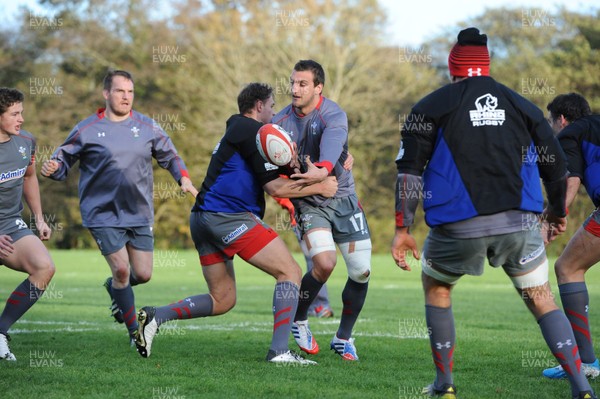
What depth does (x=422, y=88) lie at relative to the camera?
137 ft

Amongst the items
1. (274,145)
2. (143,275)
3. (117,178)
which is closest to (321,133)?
(274,145)

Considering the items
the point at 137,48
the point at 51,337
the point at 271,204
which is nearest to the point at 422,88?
the point at 271,204

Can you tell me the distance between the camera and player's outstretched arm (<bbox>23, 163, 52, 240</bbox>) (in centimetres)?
794

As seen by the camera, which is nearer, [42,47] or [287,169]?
[287,169]

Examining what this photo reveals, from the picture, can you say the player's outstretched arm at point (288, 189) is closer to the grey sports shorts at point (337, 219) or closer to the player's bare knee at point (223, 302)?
the grey sports shorts at point (337, 219)

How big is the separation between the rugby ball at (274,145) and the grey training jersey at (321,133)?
0.62 metres

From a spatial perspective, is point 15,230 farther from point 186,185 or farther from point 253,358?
point 253,358

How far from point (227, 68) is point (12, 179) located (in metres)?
32.0

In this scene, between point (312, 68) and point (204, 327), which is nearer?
point (312, 68)

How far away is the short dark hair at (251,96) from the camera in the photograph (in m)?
7.29

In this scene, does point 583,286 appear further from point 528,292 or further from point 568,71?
point 568,71

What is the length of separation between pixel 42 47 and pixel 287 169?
3930 cm

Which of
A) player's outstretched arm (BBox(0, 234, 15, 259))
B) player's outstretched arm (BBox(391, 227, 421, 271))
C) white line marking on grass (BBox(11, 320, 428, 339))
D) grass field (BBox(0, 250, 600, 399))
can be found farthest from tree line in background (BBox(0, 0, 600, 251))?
player's outstretched arm (BBox(391, 227, 421, 271))

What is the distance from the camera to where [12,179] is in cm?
764
